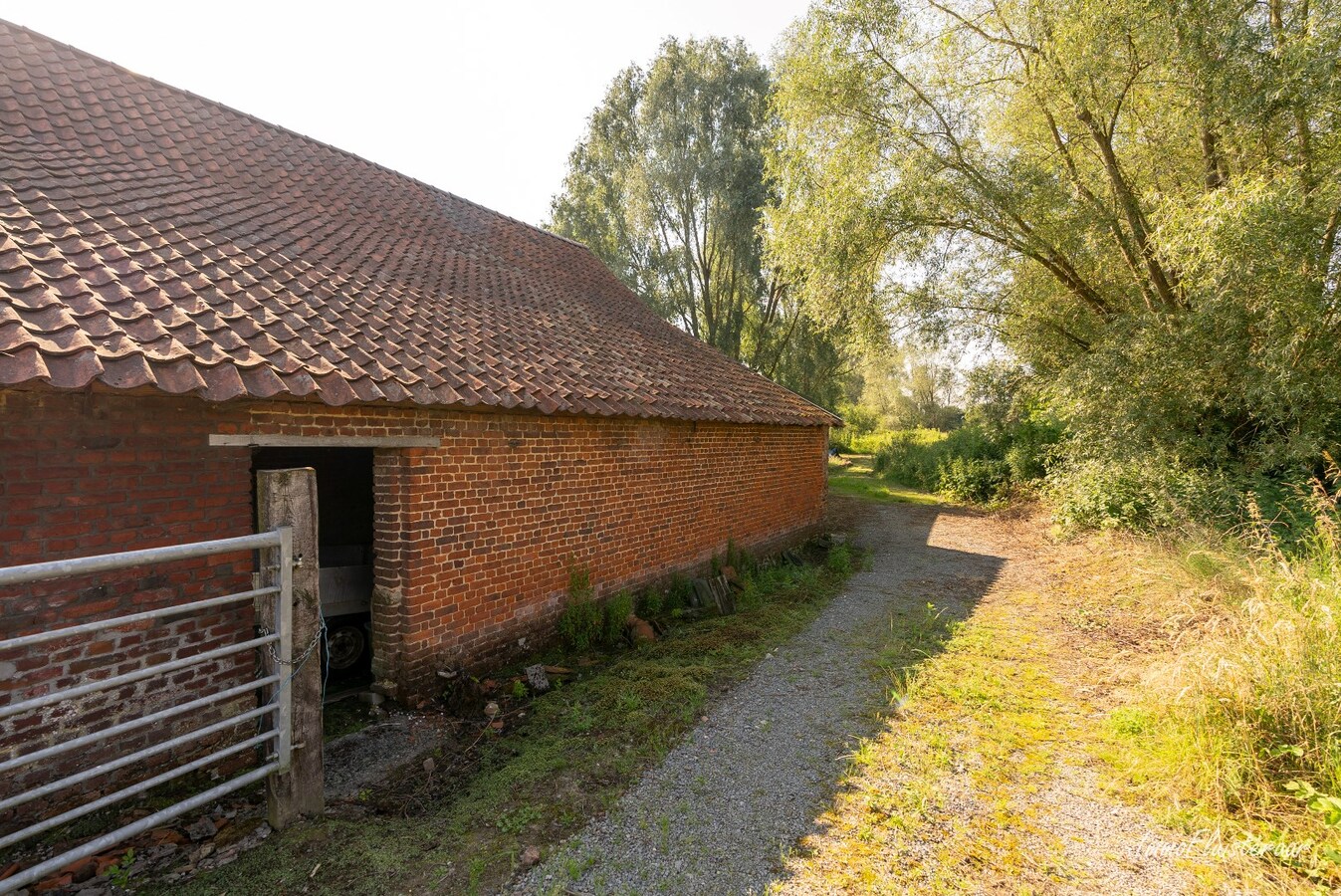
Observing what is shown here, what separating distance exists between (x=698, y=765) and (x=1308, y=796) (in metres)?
3.47

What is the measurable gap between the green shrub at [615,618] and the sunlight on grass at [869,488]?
15487mm

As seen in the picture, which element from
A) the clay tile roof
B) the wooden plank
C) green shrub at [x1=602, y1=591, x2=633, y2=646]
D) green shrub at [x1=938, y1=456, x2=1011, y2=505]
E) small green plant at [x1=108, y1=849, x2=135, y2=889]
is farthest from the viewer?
green shrub at [x1=938, y1=456, x2=1011, y2=505]

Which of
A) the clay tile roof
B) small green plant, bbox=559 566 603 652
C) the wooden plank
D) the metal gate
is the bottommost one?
small green plant, bbox=559 566 603 652

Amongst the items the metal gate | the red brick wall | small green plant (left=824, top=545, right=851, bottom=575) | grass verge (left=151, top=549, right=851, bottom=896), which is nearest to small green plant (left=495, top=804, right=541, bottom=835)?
grass verge (left=151, top=549, right=851, bottom=896)

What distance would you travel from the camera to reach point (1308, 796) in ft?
10.2

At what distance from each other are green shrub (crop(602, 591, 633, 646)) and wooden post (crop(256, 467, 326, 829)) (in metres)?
3.18

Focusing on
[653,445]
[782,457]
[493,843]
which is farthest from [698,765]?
[782,457]

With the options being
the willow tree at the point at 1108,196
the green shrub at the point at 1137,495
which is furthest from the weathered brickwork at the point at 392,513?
the green shrub at the point at 1137,495

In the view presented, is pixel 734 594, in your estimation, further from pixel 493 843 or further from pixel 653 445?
pixel 493 843

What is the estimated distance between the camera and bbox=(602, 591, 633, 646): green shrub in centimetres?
610

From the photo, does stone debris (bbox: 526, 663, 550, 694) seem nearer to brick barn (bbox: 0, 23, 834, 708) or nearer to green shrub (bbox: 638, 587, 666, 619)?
brick barn (bbox: 0, 23, 834, 708)

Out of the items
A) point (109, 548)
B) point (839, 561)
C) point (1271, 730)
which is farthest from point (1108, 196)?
point (109, 548)

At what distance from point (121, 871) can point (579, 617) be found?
144 inches

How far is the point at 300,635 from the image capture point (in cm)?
311
